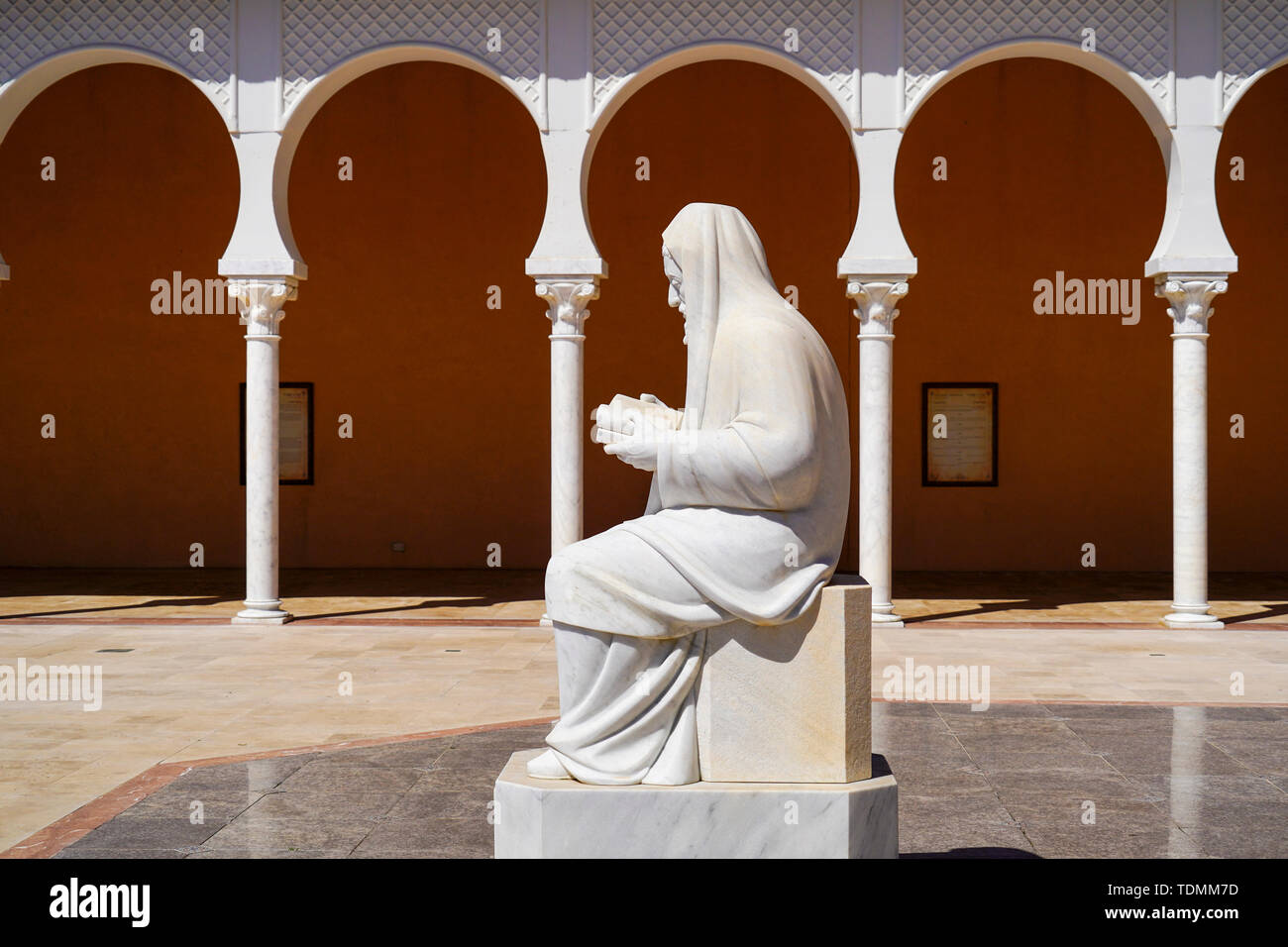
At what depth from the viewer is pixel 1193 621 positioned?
434 inches

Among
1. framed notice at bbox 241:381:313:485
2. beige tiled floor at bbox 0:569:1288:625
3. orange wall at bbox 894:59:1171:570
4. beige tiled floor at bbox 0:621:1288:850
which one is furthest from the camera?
framed notice at bbox 241:381:313:485

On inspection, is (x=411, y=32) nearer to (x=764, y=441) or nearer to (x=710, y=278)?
(x=710, y=278)

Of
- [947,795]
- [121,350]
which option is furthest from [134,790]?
[121,350]

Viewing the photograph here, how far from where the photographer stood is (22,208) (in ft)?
52.5

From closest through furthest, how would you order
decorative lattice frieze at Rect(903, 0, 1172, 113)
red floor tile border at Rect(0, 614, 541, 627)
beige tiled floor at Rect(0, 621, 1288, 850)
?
beige tiled floor at Rect(0, 621, 1288, 850) < decorative lattice frieze at Rect(903, 0, 1172, 113) < red floor tile border at Rect(0, 614, 541, 627)

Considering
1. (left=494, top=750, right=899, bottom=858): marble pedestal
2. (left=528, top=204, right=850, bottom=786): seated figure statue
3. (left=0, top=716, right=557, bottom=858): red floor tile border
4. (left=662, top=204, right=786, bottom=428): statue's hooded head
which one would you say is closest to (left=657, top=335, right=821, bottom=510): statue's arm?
(left=528, top=204, right=850, bottom=786): seated figure statue

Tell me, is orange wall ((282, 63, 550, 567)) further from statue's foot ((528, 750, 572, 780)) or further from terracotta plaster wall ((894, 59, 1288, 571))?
statue's foot ((528, 750, 572, 780))

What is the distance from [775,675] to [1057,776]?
8.85 ft

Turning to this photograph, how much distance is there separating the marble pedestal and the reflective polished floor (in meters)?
1.12

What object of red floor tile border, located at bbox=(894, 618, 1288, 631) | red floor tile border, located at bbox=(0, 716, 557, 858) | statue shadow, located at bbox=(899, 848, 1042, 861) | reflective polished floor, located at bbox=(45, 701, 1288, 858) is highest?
red floor tile border, located at bbox=(894, 618, 1288, 631)

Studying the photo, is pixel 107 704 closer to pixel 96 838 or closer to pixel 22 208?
pixel 96 838

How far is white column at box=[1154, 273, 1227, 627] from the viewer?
10969mm

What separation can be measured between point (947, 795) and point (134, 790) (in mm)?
3293

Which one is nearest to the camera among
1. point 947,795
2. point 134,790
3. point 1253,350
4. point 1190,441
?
point 947,795
